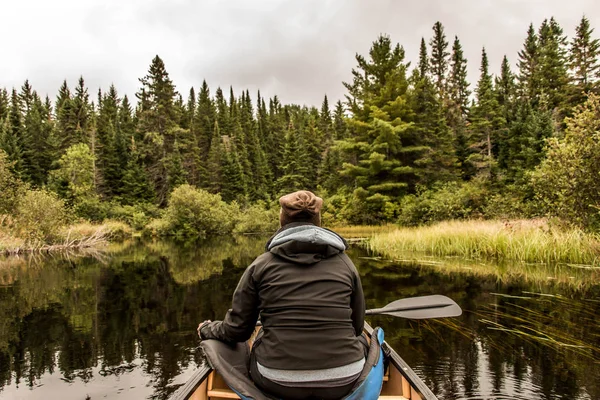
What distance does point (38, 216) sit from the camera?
59.2ft

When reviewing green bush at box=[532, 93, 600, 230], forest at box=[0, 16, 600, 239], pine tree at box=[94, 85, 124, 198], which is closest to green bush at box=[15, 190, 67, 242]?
forest at box=[0, 16, 600, 239]

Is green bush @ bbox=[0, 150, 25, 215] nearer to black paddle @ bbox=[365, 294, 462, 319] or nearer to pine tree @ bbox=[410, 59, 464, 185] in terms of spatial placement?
black paddle @ bbox=[365, 294, 462, 319]

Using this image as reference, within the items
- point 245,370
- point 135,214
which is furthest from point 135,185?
point 245,370

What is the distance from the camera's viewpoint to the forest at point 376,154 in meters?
19.0

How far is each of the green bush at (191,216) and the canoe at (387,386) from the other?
1141 inches

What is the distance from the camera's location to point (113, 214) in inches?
1464

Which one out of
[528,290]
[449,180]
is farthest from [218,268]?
[449,180]

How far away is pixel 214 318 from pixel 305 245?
186 inches

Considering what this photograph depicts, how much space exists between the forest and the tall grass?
0.81 meters

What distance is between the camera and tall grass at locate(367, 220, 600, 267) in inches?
389

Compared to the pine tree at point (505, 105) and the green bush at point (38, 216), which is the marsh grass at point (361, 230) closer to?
the pine tree at point (505, 105)

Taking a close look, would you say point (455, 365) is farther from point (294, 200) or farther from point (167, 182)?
point (167, 182)

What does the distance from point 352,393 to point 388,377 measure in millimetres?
1141

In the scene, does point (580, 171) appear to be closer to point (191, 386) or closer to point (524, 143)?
point (191, 386)
